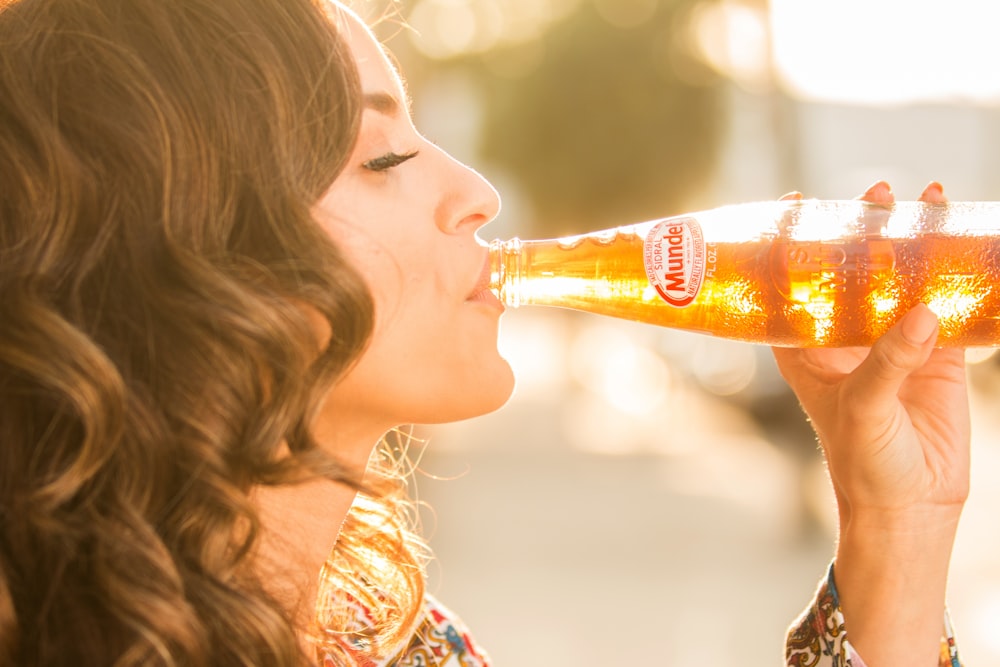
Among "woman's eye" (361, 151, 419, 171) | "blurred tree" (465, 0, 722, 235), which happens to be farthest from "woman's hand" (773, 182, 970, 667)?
Result: "blurred tree" (465, 0, 722, 235)

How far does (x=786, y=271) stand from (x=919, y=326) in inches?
12.0

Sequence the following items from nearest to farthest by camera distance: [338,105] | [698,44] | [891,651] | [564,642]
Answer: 1. [338,105]
2. [891,651]
3. [564,642]
4. [698,44]

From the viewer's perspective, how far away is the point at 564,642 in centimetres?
495

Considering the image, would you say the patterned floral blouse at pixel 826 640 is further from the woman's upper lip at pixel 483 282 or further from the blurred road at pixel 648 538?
the blurred road at pixel 648 538

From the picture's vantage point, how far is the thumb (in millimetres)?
1618

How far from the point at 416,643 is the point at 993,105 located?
77.2 feet

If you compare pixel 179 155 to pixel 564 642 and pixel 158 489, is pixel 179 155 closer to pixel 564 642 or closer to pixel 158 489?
pixel 158 489

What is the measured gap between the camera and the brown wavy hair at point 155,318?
1.30 meters

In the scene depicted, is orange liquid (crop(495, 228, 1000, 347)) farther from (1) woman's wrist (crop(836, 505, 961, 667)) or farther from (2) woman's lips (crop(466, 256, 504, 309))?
(1) woman's wrist (crop(836, 505, 961, 667))

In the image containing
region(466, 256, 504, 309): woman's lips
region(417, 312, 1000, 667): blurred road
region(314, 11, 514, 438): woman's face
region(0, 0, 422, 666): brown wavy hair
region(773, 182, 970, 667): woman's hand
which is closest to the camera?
region(0, 0, 422, 666): brown wavy hair

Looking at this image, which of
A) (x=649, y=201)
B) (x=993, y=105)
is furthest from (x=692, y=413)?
(x=993, y=105)

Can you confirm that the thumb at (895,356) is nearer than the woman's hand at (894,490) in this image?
Yes

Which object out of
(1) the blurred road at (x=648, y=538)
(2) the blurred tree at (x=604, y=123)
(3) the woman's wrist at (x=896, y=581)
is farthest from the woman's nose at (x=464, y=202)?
(2) the blurred tree at (x=604, y=123)

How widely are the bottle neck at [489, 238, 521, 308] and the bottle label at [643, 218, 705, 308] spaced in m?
0.21
